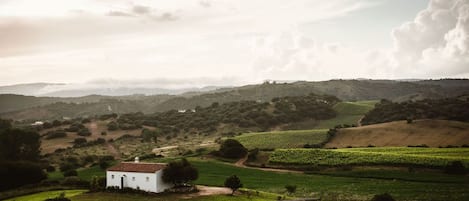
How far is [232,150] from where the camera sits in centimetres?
7456

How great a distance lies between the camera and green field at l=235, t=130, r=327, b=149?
285 ft

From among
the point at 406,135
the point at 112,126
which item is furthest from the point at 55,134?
the point at 406,135

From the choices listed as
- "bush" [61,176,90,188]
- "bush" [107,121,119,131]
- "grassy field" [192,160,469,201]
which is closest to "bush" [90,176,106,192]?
"bush" [61,176,90,188]

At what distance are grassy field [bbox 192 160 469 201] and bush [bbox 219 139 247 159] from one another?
8.15 metres

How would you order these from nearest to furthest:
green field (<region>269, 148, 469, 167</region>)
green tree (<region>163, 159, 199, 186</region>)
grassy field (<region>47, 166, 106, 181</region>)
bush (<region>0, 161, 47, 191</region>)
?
green tree (<region>163, 159, 199, 186</region>) < bush (<region>0, 161, 47, 191</region>) < green field (<region>269, 148, 469, 167</region>) < grassy field (<region>47, 166, 106, 181</region>)

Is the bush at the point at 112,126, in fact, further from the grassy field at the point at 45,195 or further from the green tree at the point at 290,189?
the green tree at the point at 290,189

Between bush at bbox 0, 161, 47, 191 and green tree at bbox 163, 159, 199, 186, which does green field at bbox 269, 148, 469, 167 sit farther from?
bush at bbox 0, 161, 47, 191

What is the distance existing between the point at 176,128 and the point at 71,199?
75379mm

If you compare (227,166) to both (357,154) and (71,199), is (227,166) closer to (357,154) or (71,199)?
(357,154)

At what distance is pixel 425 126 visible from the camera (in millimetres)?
88750

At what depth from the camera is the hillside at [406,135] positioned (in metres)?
80.3

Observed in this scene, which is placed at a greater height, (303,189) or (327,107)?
(327,107)

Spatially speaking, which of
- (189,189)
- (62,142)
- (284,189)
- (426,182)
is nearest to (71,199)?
(189,189)

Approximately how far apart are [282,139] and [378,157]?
29.9 metres
